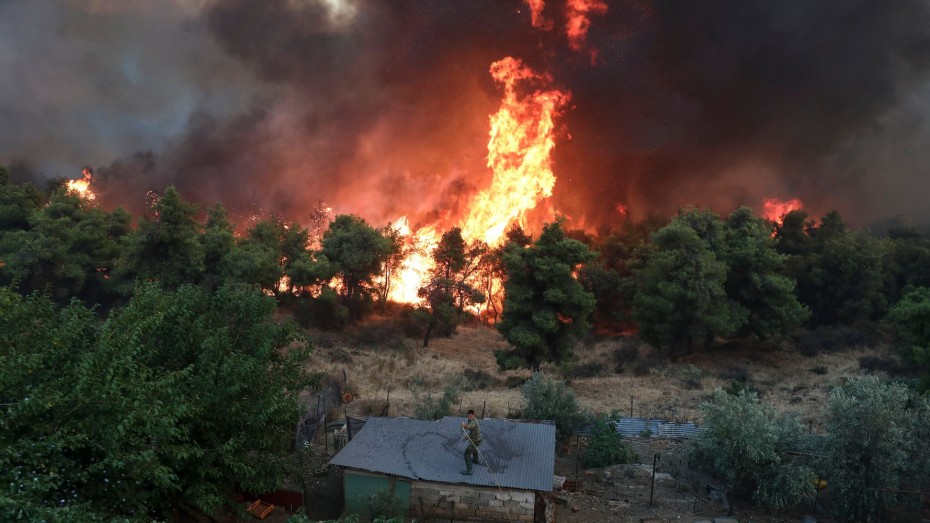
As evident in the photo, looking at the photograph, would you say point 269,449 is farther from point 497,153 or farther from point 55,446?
point 497,153

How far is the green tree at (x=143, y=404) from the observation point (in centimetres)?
828

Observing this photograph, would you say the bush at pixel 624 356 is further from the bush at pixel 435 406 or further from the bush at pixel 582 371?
the bush at pixel 435 406

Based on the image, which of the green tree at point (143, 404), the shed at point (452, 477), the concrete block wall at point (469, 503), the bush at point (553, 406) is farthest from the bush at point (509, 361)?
the green tree at point (143, 404)

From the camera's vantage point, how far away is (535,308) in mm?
29109

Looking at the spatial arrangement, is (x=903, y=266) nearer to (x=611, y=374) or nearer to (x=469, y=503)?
(x=611, y=374)

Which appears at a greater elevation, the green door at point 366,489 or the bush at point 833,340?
the bush at point 833,340

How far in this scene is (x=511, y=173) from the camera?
51938 mm

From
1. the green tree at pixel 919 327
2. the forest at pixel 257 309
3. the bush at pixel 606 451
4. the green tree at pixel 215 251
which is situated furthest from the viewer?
the green tree at pixel 215 251

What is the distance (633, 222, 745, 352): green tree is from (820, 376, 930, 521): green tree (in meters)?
18.3

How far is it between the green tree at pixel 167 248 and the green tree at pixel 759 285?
111 ft

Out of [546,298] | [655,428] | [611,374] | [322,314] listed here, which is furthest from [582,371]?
[322,314]

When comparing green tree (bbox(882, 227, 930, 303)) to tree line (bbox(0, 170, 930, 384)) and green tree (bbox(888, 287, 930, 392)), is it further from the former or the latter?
green tree (bbox(888, 287, 930, 392))

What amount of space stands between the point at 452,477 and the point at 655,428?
1047 centimetres

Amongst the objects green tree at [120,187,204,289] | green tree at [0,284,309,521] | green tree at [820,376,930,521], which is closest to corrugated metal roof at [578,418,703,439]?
green tree at [820,376,930,521]
